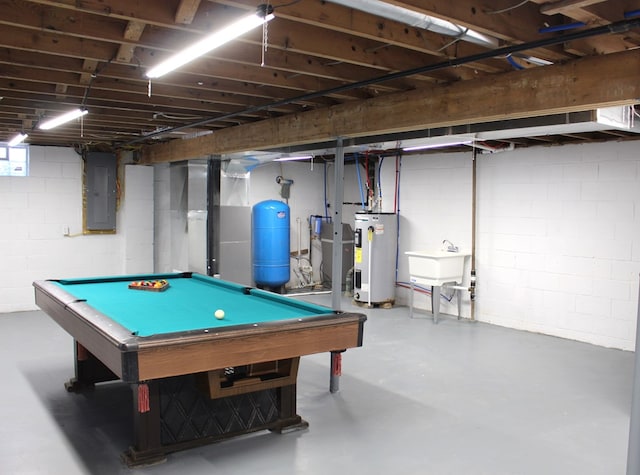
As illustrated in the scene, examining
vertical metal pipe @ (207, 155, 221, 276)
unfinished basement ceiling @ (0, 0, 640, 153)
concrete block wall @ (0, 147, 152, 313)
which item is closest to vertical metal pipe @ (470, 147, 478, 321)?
unfinished basement ceiling @ (0, 0, 640, 153)

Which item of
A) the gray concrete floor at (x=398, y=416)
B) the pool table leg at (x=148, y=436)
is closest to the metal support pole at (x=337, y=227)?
the gray concrete floor at (x=398, y=416)

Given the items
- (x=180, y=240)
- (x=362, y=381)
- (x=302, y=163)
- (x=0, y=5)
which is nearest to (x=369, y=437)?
(x=362, y=381)

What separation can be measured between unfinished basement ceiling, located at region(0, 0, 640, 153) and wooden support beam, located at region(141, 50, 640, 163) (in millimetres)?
48

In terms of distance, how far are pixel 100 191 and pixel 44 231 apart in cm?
100

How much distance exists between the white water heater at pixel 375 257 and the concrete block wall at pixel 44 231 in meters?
3.70

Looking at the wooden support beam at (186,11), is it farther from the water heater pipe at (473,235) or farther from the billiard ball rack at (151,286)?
the water heater pipe at (473,235)

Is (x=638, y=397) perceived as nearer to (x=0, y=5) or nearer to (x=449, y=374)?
(x=449, y=374)

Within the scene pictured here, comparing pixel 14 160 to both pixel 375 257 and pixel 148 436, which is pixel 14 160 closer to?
pixel 375 257

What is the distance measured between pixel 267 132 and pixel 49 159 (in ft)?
13.6

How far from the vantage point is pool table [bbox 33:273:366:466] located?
118 inches

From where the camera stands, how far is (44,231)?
8.16 meters

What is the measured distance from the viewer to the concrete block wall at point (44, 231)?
790 cm

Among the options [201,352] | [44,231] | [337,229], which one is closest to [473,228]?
[337,229]

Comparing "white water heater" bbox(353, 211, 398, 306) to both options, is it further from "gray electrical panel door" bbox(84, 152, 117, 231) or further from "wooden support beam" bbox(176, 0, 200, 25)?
"wooden support beam" bbox(176, 0, 200, 25)
